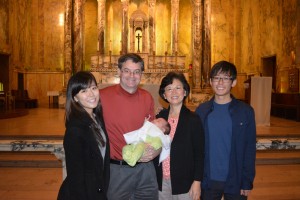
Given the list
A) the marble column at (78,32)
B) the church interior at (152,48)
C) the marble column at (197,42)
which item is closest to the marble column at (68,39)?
the church interior at (152,48)

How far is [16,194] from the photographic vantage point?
14.8ft

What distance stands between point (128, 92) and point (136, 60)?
29 centimetres

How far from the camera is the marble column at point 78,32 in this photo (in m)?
15.7

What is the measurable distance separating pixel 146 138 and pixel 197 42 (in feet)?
45.4

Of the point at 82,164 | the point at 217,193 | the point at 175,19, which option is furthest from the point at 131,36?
the point at 82,164

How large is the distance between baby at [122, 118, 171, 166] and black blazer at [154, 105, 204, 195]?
4.0 inches

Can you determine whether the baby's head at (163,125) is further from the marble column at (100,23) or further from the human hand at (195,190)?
the marble column at (100,23)

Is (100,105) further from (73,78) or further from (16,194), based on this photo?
(16,194)

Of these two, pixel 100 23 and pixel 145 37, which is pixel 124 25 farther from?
pixel 145 37

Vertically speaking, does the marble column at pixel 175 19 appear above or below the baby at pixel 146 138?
above

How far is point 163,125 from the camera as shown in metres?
2.45

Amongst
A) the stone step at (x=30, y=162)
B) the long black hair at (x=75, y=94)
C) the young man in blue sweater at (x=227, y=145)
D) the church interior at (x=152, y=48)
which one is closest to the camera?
the long black hair at (x=75, y=94)

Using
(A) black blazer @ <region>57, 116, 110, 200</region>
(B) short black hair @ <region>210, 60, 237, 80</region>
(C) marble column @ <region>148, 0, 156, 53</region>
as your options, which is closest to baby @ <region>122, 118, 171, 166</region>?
(A) black blazer @ <region>57, 116, 110, 200</region>

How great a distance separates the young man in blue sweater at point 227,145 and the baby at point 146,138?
43 centimetres
